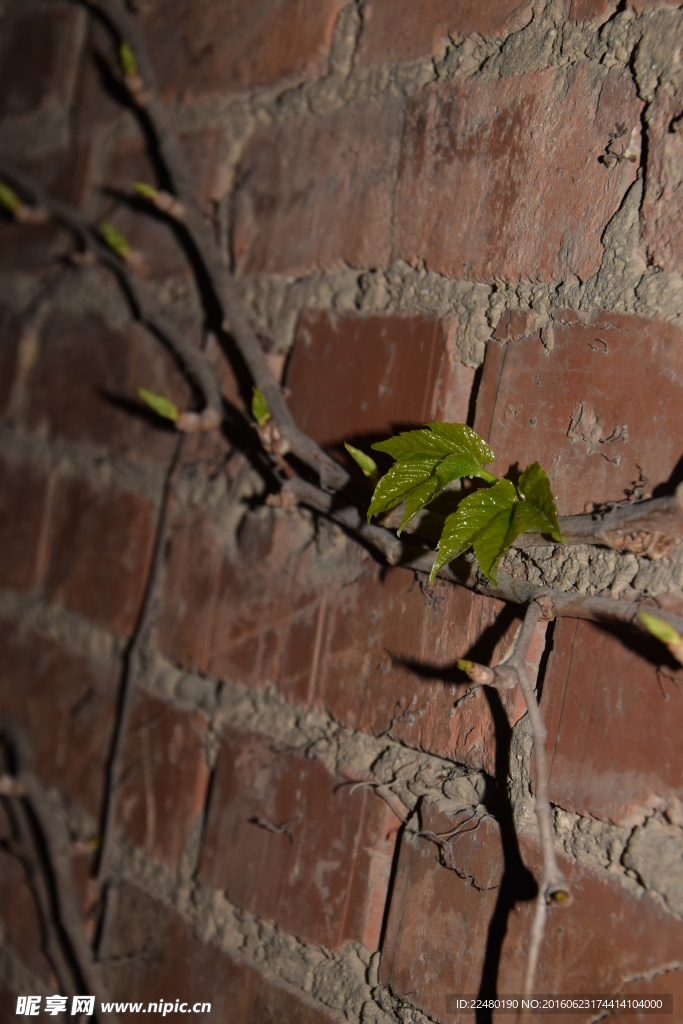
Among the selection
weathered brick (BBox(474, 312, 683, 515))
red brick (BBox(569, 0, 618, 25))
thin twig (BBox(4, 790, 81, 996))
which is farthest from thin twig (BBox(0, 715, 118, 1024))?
red brick (BBox(569, 0, 618, 25))

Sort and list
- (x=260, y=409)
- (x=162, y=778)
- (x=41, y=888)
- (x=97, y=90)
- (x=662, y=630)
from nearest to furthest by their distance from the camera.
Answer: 1. (x=662, y=630)
2. (x=260, y=409)
3. (x=162, y=778)
4. (x=41, y=888)
5. (x=97, y=90)

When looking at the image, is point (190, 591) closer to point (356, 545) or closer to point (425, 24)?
point (356, 545)

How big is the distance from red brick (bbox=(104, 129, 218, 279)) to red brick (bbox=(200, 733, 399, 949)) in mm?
526

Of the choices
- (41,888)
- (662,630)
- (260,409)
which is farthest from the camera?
(41,888)

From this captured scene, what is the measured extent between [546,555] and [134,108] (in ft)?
2.51

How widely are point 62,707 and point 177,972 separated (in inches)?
12.9

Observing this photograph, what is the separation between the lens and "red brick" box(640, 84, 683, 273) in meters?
0.53

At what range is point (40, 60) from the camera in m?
1.12

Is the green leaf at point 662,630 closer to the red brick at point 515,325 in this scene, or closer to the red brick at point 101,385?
the red brick at point 515,325

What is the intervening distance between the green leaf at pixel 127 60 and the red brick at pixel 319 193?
0.64ft

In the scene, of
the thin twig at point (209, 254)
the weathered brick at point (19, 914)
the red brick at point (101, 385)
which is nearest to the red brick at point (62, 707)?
the weathered brick at point (19, 914)

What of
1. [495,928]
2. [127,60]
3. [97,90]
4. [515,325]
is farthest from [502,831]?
[97,90]

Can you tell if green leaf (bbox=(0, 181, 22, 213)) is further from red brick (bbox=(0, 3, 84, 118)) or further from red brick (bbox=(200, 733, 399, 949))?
red brick (bbox=(200, 733, 399, 949))

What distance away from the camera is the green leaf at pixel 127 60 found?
0.90 metres
